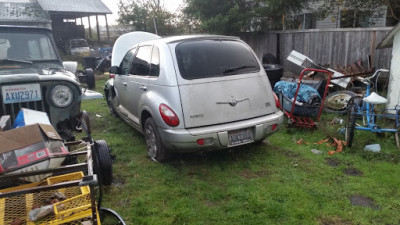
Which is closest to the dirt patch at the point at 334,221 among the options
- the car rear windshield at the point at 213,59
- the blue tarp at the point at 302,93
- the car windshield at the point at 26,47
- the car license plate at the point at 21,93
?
the car rear windshield at the point at 213,59

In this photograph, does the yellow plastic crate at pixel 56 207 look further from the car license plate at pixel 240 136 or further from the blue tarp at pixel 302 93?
the blue tarp at pixel 302 93

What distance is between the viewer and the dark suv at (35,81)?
3.71 meters

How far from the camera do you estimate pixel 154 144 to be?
4.56 m

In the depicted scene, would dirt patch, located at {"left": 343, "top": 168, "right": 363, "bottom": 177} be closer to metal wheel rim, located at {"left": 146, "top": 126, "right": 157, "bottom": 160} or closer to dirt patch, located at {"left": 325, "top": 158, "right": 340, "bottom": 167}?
dirt patch, located at {"left": 325, "top": 158, "right": 340, "bottom": 167}

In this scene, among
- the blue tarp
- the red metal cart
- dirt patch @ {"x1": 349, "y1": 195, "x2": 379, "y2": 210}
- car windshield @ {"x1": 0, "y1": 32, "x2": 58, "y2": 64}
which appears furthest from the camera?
the blue tarp

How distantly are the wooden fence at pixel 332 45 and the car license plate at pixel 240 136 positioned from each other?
267 inches

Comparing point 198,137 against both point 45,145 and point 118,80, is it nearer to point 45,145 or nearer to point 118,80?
point 45,145

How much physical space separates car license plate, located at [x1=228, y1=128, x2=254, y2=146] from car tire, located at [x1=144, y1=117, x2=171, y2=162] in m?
0.97

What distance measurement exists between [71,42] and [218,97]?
23780 millimetres

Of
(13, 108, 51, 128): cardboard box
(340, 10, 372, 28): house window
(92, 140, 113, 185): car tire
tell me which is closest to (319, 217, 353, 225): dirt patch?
(92, 140, 113, 185): car tire

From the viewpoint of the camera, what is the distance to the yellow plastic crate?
230 cm

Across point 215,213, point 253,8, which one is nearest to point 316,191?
point 215,213

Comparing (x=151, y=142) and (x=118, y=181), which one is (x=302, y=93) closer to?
(x=151, y=142)

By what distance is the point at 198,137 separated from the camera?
153 inches
